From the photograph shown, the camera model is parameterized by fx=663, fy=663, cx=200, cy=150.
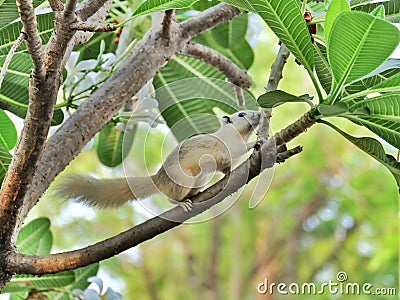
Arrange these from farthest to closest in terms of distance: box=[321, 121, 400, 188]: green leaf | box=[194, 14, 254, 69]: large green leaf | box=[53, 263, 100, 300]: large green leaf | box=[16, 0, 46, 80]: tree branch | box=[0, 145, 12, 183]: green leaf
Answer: box=[194, 14, 254, 69]: large green leaf
box=[53, 263, 100, 300]: large green leaf
box=[0, 145, 12, 183]: green leaf
box=[321, 121, 400, 188]: green leaf
box=[16, 0, 46, 80]: tree branch

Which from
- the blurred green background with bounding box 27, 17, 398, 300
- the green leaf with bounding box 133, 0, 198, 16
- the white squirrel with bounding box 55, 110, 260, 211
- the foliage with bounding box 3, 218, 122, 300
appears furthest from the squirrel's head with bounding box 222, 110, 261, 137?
the blurred green background with bounding box 27, 17, 398, 300

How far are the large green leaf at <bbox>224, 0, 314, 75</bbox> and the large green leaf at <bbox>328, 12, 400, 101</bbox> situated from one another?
0.02m

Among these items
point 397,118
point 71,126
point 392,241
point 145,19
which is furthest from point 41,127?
point 392,241

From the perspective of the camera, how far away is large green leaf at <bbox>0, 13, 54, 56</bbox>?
19.5 inches

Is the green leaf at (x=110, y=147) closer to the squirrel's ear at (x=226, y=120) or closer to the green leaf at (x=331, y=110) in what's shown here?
the squirrel's ear at (x=226, y=120)

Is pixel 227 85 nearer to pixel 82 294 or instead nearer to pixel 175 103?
pixel 175 103

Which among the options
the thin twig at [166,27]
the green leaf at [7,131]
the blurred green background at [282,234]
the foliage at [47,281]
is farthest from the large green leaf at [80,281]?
the blurred green background at [282,234]

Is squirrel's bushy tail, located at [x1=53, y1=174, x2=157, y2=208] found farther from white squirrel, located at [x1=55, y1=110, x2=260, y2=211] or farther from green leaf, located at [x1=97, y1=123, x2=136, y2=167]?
green leaf, located at [x1=97, y1=123, x2=136, y2=167]

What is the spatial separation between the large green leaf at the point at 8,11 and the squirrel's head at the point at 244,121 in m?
0.17

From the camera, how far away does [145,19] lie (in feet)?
2.15

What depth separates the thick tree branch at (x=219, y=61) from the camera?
606 millimetres

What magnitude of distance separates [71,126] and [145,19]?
222mm

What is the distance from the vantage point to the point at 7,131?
0.60m

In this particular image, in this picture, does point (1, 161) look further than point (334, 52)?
Yes
